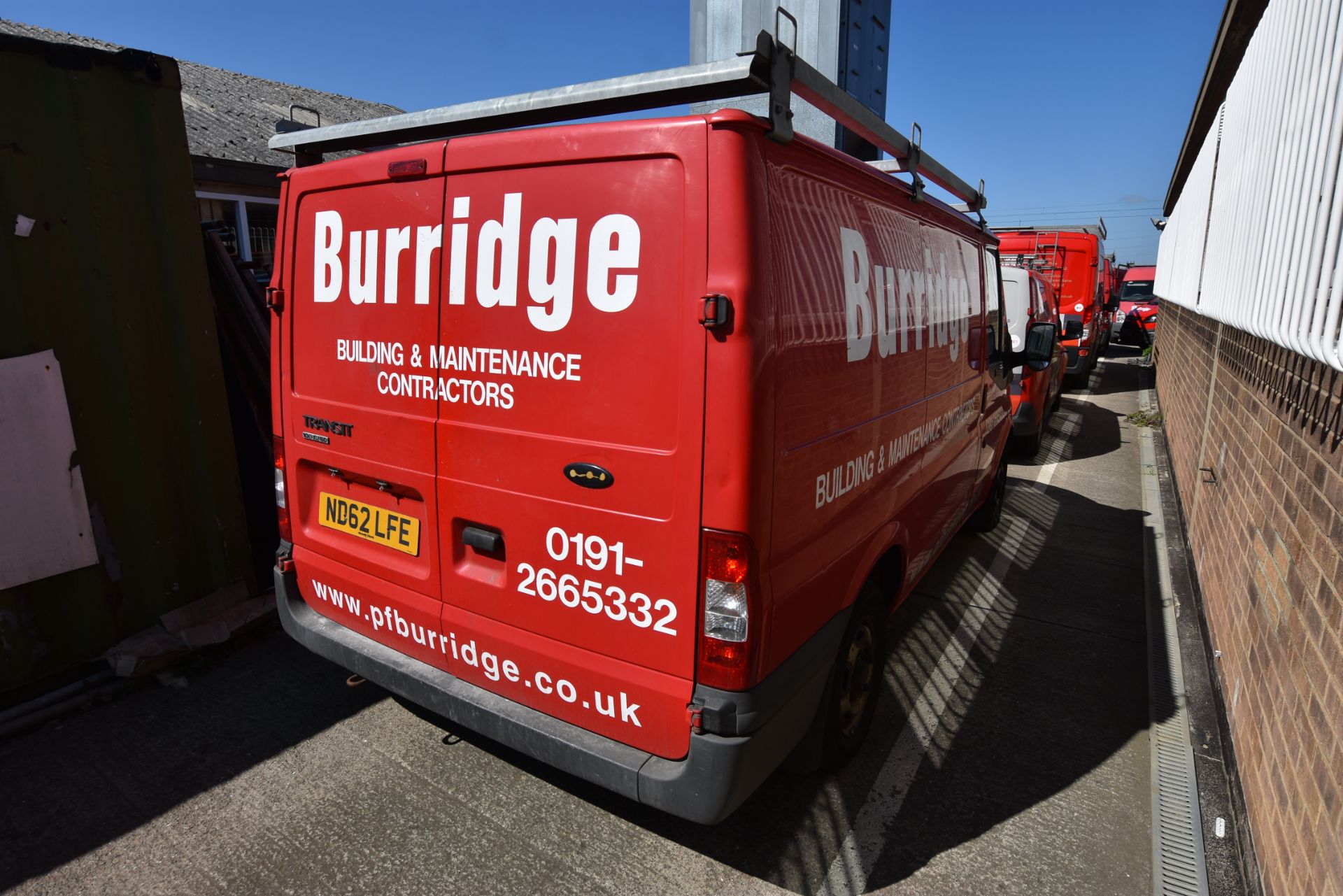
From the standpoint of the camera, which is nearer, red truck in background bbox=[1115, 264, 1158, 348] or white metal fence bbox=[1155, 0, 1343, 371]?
white metal fence bbox=[1155, 0, 1343, 371]

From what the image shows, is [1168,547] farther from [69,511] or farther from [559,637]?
[69,511]

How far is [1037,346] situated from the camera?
5.54m

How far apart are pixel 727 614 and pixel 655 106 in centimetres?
149

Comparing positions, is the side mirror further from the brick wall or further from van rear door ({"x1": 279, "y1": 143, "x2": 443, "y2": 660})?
van rear door ({"x1": 279, "y1": 143, "x2": 443, "y2": 660})

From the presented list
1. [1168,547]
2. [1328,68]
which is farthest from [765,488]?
[1168,547]

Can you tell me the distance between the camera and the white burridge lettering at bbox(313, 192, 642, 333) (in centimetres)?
219

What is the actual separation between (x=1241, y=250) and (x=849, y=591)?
2.94 m

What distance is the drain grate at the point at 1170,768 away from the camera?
2.65m

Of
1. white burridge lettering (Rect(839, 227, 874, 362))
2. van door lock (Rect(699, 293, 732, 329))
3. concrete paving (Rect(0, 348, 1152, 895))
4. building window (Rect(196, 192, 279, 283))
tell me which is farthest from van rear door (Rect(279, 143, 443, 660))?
building window (Rect(196, 192, 279, 283))

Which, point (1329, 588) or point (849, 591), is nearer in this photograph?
point (1329, 588)

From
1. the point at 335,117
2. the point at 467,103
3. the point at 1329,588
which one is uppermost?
the point at 335,117

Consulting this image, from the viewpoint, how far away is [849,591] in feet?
9.21

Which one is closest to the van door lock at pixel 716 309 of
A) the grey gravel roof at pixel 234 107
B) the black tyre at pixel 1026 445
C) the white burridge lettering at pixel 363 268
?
the white burridge lettering at pixel 363 268

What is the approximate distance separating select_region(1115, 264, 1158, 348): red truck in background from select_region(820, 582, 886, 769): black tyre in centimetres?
2087
